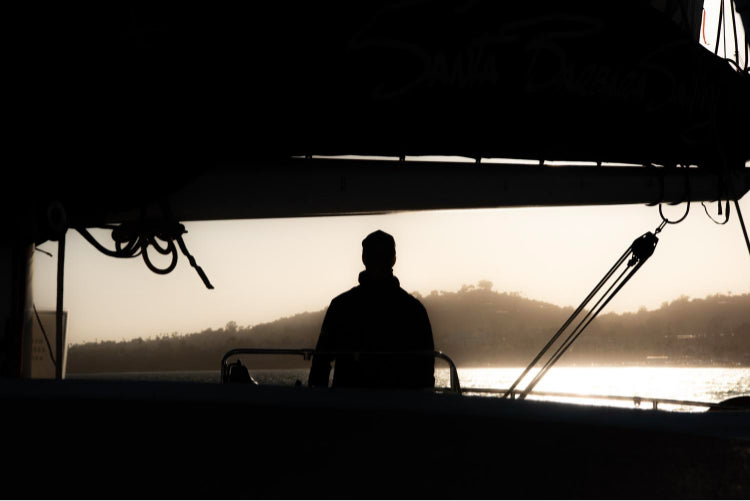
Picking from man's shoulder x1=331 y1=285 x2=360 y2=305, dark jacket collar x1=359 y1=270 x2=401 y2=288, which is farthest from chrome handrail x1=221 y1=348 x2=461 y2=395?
dark jacket collar x1=359 y1=270 x2=401 y2=288

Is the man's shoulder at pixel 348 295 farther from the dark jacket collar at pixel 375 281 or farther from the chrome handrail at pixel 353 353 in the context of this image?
the chrome handrail at pixel 353 353

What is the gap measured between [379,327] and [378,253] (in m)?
0.37

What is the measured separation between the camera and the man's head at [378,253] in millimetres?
4715

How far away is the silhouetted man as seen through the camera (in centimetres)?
465

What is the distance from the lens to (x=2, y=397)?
3.92 meters

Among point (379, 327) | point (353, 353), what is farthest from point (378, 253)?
point (353, 353)

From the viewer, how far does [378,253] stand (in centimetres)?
471

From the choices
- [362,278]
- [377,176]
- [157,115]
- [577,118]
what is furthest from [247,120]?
[577,118]

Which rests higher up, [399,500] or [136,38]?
[136,38]

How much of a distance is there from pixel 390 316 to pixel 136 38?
6.57ft

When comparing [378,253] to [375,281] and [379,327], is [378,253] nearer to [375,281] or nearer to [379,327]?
[375,281]

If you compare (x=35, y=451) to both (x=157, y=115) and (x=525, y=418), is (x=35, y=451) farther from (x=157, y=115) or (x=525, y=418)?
(x=157, y=115)

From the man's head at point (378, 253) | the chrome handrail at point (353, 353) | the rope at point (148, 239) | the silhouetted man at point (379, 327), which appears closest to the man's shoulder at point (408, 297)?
the silhouetted man at point (379, 327)

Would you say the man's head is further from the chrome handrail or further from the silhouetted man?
the chrome handrail
